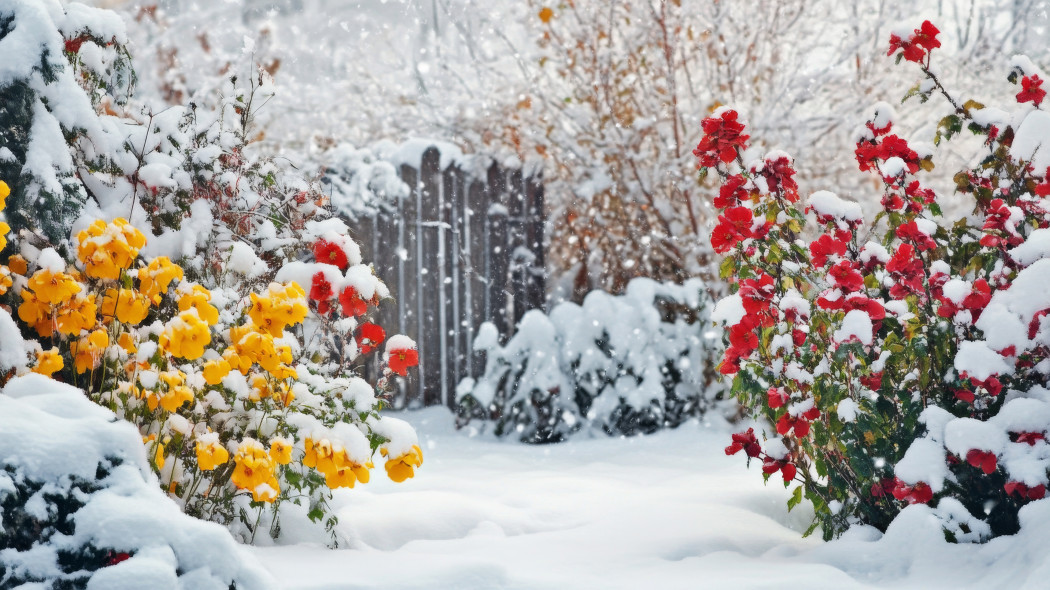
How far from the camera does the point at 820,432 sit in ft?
7.03

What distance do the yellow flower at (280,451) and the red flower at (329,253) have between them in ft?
2.20

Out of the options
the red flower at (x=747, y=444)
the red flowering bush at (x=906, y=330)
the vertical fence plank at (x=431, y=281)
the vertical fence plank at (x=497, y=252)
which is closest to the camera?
the red flowering bush at (x=906, y=330)

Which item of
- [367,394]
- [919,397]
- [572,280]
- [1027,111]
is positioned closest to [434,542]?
[367,394]

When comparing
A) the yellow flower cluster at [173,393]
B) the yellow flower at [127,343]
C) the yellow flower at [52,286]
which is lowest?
the yellow flower cluster at [173,393]

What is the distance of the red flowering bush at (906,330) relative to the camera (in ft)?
6.19

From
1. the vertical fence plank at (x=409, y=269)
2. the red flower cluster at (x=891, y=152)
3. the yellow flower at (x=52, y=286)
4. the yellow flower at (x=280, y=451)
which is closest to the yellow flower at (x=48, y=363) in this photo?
the yellow flower at (x=52, y=286)

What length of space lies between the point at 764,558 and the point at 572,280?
3255 mm

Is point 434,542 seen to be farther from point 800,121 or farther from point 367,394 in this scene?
point 800,121

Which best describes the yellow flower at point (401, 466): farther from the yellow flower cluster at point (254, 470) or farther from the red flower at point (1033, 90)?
the red flower at point (1033, 90)

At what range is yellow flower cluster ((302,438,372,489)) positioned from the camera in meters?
1.91

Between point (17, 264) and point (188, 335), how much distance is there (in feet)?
1.75

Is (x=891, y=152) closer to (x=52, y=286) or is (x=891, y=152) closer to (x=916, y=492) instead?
(x=916, y=492)

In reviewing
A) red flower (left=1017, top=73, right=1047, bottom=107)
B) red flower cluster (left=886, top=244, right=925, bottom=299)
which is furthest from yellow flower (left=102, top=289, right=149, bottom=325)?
red flower (left=1017, top=73, right=1047, bottom=107)

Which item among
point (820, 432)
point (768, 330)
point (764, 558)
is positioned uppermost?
point (768, 330)
